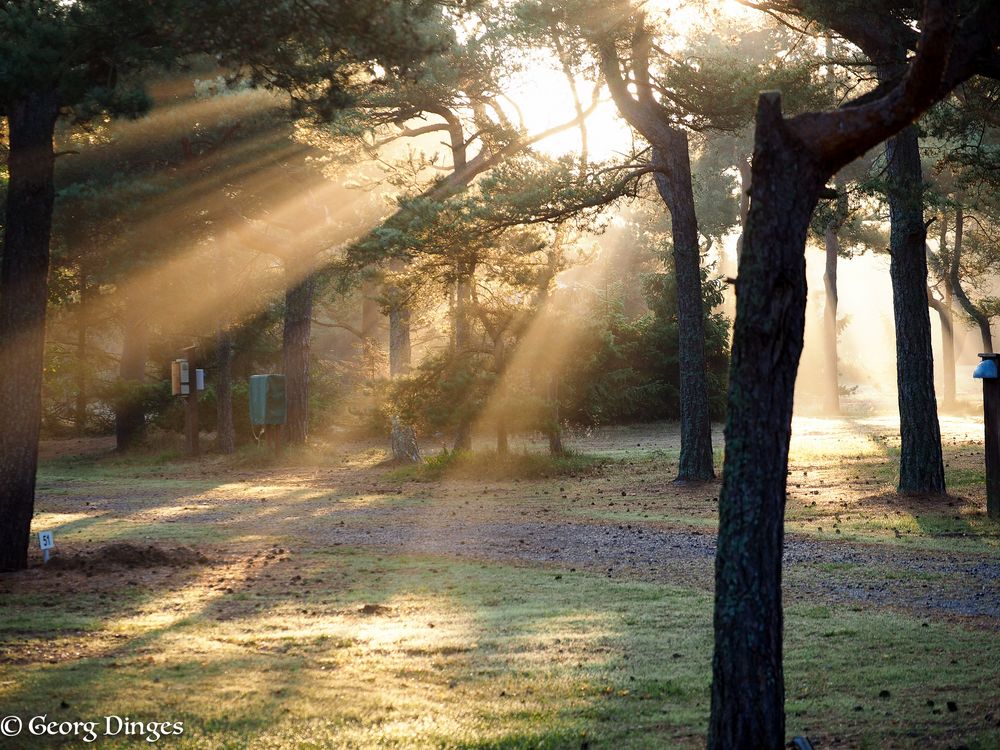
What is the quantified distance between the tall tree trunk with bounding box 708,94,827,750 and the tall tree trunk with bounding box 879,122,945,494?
11.0 m

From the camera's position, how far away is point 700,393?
18156 millimetres

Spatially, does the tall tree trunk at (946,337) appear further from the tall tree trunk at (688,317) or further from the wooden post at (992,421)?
the wooden post at (992,421)

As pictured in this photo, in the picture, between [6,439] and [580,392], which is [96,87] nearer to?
[6,439]

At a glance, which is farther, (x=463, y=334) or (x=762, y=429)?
(x=463, y=334)

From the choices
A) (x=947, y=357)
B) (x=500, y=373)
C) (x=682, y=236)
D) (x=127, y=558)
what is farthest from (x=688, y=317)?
(x=947, y=357)

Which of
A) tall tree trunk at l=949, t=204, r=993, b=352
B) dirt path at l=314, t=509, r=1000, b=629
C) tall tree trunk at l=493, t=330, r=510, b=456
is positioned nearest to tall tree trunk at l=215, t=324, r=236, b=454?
tall tree trunk at l=493, t=330, r=510, b=456

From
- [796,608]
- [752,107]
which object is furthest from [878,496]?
[796,608]

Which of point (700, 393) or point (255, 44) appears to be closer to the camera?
point (255, 44)

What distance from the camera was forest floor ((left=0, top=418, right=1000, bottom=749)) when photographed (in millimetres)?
5352

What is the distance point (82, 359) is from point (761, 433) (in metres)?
31.7

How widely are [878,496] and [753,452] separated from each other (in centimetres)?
1161

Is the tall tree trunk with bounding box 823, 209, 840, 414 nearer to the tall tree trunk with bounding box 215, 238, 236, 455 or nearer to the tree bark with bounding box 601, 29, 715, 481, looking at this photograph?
the tree bark with bounding box 601, 29, 715, 481

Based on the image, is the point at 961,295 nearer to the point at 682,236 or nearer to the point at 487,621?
the point at 682,236

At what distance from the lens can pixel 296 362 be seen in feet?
86.7
